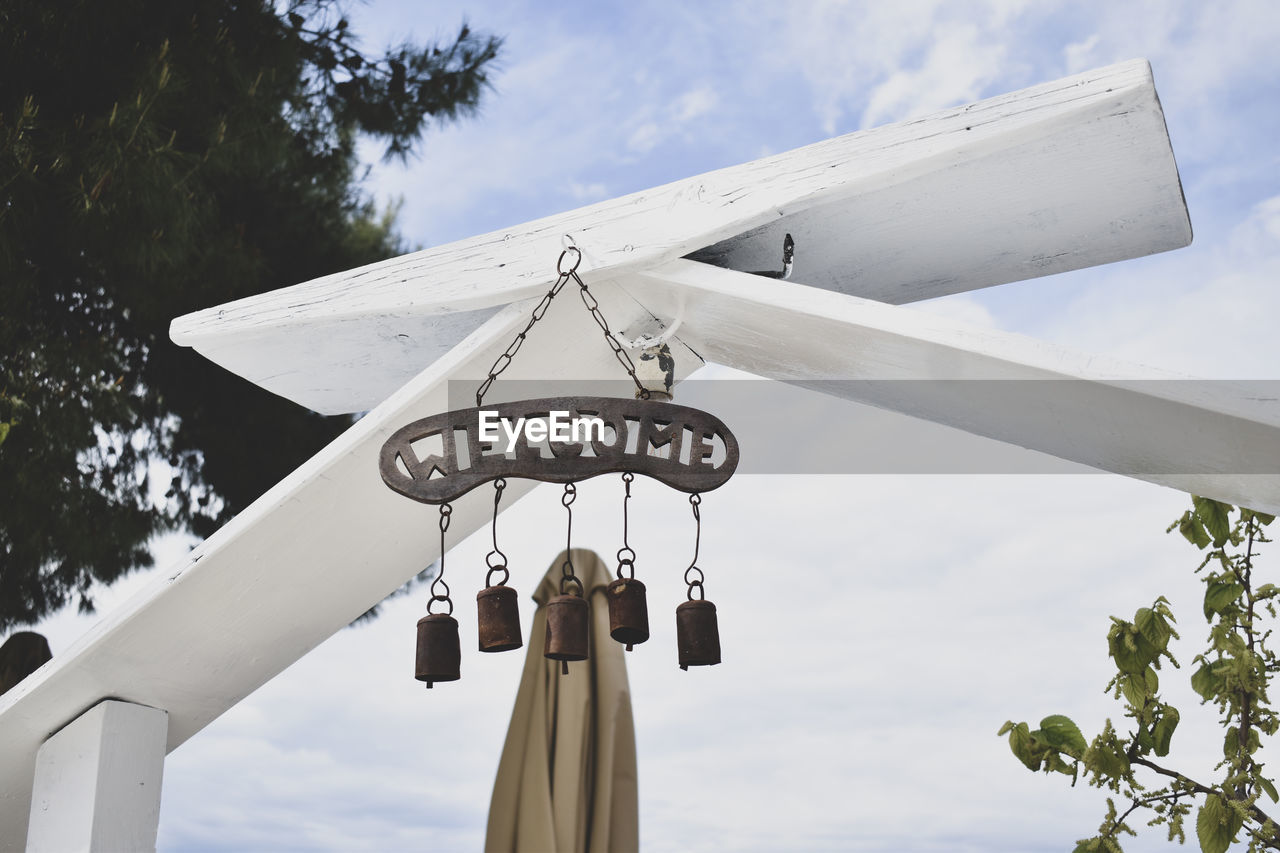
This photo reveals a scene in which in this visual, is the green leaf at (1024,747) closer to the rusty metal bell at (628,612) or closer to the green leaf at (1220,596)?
the green leaf at (1220,596)

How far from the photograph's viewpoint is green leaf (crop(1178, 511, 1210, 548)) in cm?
225

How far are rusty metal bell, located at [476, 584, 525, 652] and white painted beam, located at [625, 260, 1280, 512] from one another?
0.59m

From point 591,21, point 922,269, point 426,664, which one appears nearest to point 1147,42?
point 922,269

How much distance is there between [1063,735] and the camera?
211cm

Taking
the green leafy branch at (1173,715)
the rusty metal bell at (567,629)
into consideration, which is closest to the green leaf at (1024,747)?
the green leafy branch at (1173,715)

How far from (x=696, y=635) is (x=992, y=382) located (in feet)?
2.01

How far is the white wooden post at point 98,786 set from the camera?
2.05 meters

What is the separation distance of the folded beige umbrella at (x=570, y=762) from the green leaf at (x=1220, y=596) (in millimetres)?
1190

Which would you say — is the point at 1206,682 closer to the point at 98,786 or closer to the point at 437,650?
the point at 437,650

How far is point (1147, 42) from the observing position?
10.3 feet

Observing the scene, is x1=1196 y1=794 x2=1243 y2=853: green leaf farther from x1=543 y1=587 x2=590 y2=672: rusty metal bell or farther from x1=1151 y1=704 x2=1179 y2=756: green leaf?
x1=543 y1=587 x2=590 y2=672: rusty metal bell

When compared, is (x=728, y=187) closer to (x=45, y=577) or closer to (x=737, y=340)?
(x=737, y=340)

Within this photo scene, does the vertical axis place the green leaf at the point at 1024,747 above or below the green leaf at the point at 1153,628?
below

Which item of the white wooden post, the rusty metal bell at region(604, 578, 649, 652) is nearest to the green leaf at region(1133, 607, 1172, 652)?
the rusty metal bell at region(604, 578, 649, 652)
